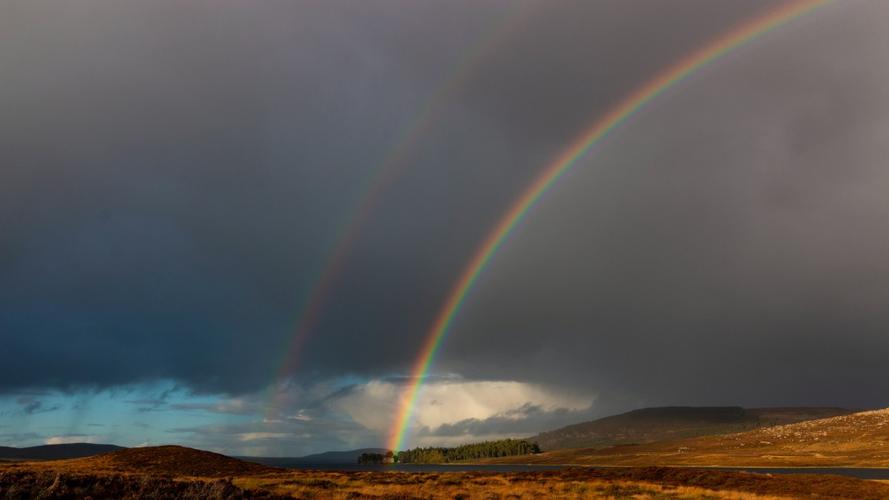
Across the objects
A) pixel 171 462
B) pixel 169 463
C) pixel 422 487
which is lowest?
pixel 422 487

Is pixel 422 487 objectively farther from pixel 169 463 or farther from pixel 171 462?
pixel 171 462

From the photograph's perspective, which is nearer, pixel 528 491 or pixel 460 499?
pixel 460 499

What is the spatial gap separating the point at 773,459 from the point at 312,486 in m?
193

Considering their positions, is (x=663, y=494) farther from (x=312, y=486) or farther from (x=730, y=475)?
(x=312, y=486)

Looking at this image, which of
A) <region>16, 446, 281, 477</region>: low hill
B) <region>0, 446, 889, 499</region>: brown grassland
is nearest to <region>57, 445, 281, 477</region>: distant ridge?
<region>16, 446, 281, 477</region>: low hill

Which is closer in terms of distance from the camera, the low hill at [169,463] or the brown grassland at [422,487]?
the brown grassland at [422,487]

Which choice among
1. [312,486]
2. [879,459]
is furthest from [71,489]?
[879,459]

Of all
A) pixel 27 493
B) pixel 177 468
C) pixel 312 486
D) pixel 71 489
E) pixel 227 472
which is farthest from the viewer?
pixel 177 468

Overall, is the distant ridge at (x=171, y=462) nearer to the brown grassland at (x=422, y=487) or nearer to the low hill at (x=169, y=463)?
the low hill at (x=169, y=463)

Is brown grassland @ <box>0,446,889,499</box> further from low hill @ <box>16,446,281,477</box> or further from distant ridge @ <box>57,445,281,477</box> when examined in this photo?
low hill @ <box>16,446,281,477</box>

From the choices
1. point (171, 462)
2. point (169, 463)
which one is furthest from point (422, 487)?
point (171, 462)

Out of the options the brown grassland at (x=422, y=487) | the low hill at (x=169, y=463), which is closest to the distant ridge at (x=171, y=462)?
the low hill at (x=169, y=463)

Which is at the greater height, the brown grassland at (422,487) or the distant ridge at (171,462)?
the distant ridge at (171,462)

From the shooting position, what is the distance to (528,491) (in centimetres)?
5100
